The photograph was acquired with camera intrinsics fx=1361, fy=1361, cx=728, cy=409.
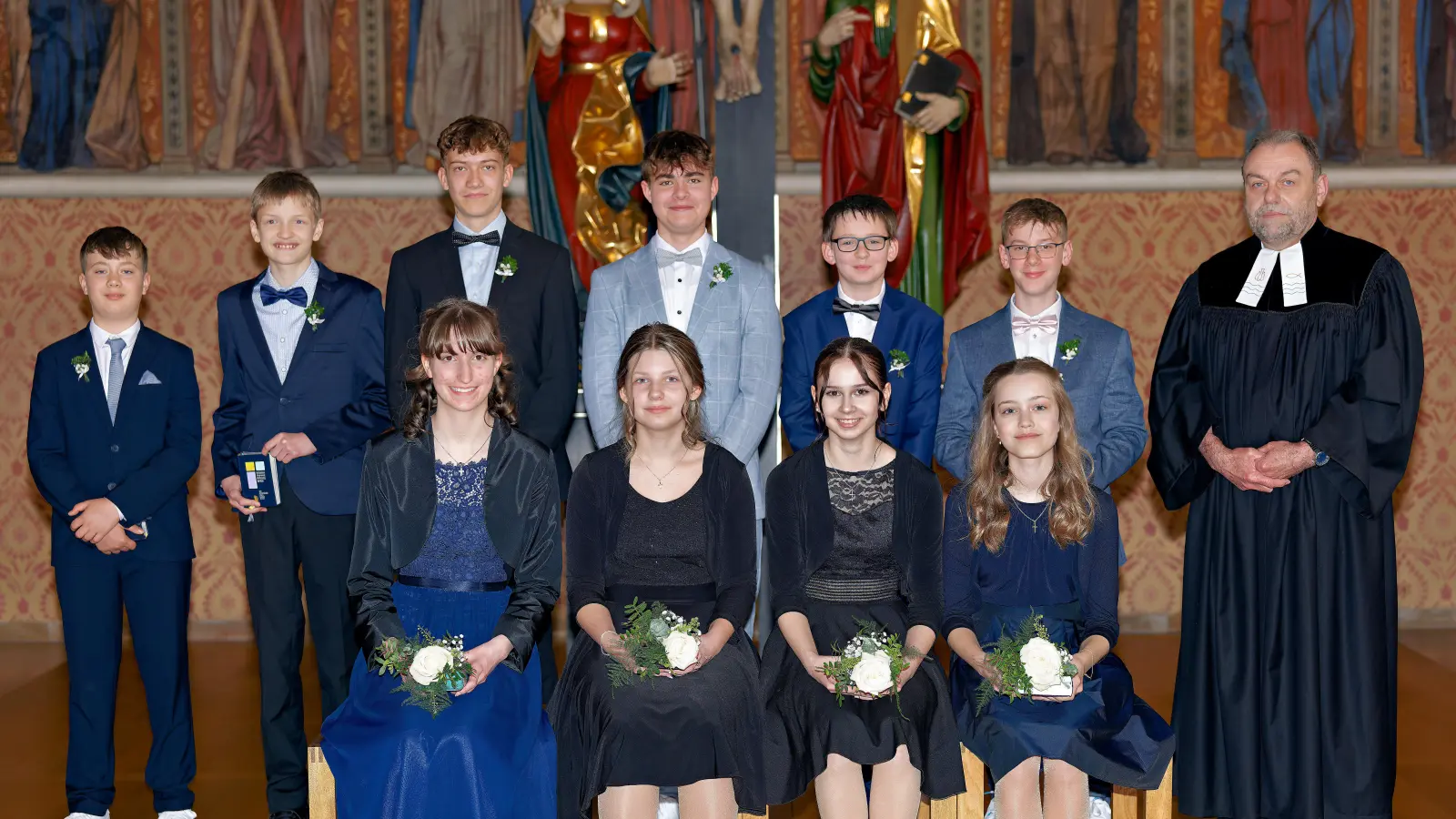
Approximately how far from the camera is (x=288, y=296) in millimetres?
4172

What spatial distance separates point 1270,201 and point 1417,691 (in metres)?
2.89

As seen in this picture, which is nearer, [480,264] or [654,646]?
[654,646]

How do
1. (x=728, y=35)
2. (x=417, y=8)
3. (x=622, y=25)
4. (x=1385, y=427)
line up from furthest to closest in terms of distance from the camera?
(x=417, y=8), (x=622, y=25), (x=728, y=35), (x=1385, y=427)

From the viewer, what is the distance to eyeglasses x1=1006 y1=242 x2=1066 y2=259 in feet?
13.5

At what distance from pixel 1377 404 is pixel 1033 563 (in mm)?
1122

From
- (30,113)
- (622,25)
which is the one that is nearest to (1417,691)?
(622,25)

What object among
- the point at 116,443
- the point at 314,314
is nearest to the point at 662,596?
the point at 314,314

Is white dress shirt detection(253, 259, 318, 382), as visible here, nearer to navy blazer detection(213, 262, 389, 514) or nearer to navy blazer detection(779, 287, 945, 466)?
navy blazer detection(213, 262, 389, 514)

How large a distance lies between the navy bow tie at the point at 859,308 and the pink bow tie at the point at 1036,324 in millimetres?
425

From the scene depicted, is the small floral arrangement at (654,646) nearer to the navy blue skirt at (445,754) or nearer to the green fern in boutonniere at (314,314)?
the navy blue skirt at (445,754)

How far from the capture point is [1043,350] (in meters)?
4.21

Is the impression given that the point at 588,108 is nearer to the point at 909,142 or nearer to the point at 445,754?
the point at 909,142

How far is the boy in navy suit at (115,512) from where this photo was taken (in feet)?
13.4

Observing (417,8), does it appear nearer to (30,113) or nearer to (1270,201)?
(30,113)
